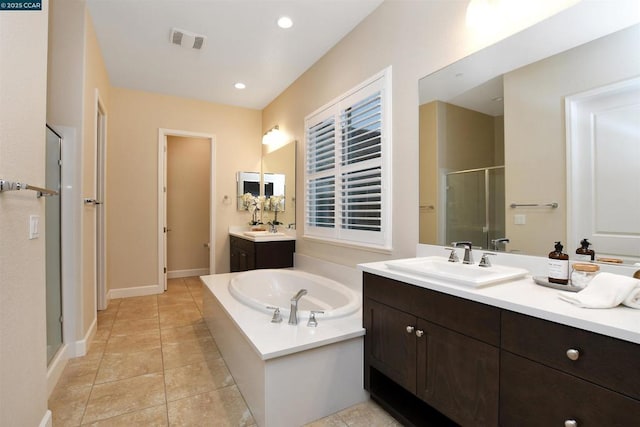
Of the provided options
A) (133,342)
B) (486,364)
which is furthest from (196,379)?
(486,364)

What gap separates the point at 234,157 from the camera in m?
4.69

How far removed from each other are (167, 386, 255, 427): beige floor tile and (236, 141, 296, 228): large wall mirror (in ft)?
7.20

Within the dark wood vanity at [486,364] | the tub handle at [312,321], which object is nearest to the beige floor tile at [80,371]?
the tub handle at [312,321]

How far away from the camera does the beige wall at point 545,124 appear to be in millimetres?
1271

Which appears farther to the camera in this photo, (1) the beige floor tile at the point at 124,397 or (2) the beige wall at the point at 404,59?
(2) the beige wall at the point at 404,59

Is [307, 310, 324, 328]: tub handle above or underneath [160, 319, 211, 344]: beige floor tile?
above

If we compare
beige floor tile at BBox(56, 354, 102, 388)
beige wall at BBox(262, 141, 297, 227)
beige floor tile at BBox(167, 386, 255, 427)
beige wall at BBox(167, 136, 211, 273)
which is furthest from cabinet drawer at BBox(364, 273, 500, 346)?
beige wall at BBox(167, 136, 211, 273)

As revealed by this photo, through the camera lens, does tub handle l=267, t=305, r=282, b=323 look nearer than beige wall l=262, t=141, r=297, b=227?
Yes

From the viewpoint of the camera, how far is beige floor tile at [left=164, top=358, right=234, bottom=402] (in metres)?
1.95

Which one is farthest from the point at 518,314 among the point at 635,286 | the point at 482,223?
the point at 482,223

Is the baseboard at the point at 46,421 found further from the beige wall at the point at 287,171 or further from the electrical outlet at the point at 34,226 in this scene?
the beige wall at the point at 287,171

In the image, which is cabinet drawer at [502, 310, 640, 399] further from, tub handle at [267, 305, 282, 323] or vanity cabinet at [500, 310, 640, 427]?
tub handle at [267, 305, 282, 323]

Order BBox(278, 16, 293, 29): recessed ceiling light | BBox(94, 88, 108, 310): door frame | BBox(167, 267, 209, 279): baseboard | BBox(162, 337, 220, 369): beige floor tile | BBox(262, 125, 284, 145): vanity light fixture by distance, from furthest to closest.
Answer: BBox(167, 267, 209, 279): baseboard < BBox(262, 125, 284, 145): vanity light fixture < BBox(94, 88, 108, 310): door frame < BBox(278, 16, 293, 29): recessed ceiling light < BBox(162, 337, 220, 369): beige floor tile

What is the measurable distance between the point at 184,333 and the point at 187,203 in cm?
291
